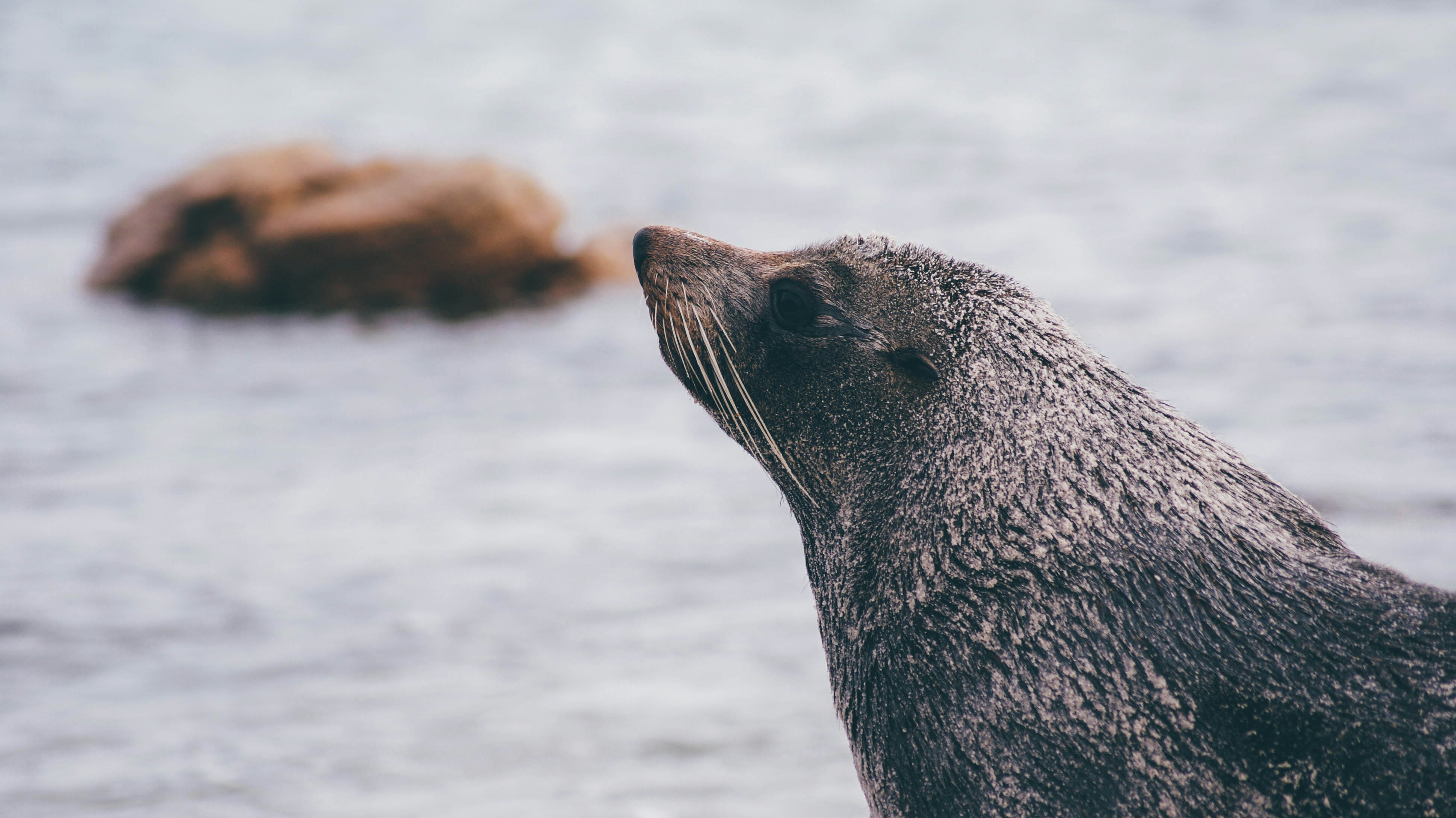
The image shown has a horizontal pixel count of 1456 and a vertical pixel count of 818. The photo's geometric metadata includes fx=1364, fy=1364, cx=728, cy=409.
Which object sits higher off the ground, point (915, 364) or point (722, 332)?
point (722, 332)

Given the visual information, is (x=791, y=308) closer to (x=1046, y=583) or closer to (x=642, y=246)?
(x=642, y=246)

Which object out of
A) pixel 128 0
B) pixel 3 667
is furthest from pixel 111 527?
pixel 128 0

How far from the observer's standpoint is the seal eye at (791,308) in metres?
3.58

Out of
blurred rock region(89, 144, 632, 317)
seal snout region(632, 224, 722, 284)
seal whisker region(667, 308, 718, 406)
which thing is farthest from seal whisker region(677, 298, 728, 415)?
blurred rock region(89, 144, 632, 317)

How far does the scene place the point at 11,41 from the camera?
109 ft

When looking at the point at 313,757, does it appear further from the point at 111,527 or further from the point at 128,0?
the point at 128,0

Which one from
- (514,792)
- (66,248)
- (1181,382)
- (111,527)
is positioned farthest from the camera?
(66,248)

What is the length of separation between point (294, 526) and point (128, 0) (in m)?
37.2

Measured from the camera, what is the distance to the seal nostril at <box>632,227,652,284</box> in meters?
3.77

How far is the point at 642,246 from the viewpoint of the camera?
3781 millimetres

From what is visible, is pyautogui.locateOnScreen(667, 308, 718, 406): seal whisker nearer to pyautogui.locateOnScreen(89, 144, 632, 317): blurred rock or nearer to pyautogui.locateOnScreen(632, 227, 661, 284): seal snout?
pyautogui.locateOnScreen(632, 227, 661, 284): seal snout

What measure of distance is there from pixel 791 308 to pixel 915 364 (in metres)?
0.41

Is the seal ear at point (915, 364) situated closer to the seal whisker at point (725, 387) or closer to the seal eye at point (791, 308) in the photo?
the seal eye at point (791, 308)

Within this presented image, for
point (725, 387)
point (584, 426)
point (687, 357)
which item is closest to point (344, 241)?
point (584, 426)
